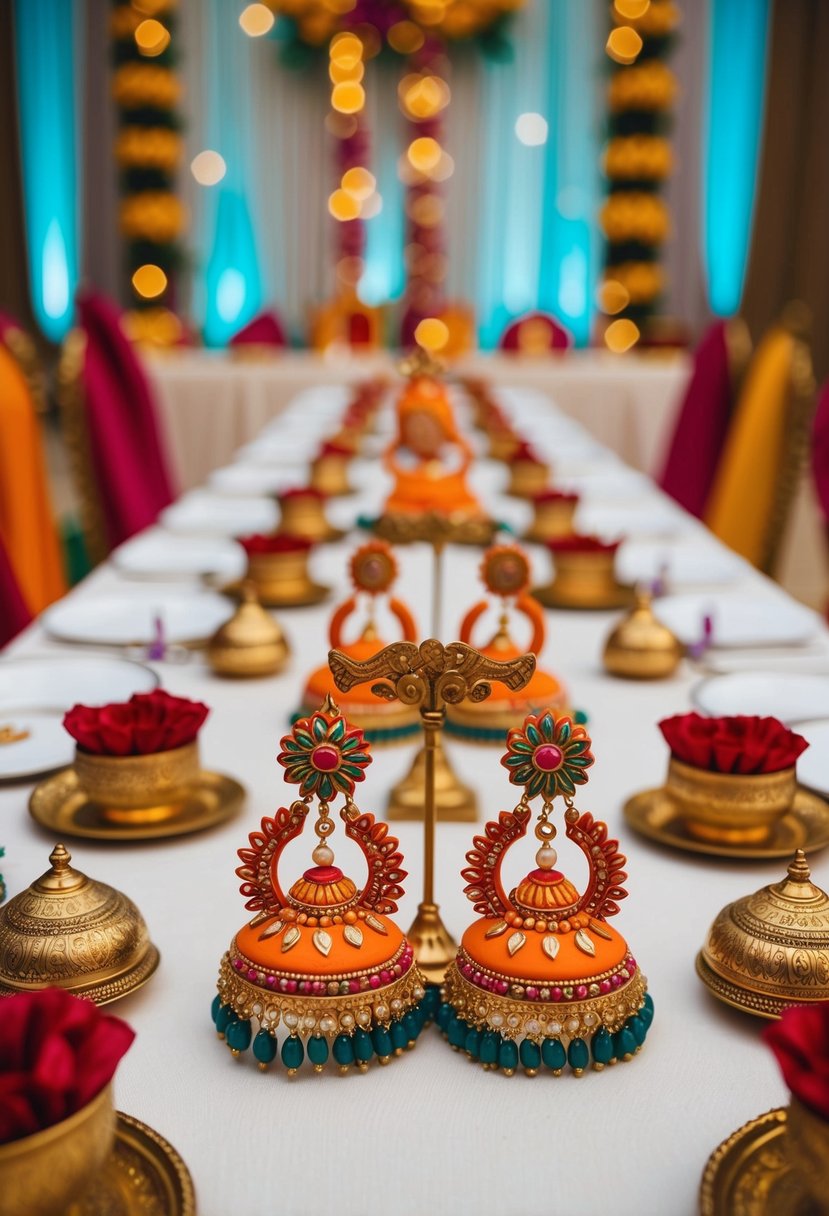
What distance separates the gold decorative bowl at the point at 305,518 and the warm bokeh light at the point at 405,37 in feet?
19.1

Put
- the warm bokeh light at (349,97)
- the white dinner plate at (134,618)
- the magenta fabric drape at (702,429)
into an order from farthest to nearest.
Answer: the warm bokeh light at (349,97) < the magenta fabric drape at (702,429) < the white dinner plate at (134,618)

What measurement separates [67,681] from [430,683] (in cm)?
56

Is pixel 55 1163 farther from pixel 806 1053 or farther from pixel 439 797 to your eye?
pixel 439 797

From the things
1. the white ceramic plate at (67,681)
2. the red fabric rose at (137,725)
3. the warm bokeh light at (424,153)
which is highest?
the warm bokeh light at (424,153)

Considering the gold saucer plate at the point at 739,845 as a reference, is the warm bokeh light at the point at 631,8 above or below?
above

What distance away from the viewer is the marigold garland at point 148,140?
21.3 ft

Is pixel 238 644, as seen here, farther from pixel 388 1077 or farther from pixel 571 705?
pixel 388 1077

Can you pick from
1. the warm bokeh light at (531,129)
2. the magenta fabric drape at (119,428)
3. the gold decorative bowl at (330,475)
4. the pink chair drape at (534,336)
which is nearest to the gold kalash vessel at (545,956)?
the gold decorative bowl at (330,475)

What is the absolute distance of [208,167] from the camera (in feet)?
23.9

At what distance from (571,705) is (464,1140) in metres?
0.58

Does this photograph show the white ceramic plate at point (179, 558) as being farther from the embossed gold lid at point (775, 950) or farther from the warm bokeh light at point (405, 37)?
the warm bokeh light at point (405, 37)

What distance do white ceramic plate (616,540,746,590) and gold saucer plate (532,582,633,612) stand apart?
10 cm

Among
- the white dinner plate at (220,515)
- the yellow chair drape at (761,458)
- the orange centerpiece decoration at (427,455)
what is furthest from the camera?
the yellow chair drape at (761,458)

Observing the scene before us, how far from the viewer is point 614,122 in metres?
6.60
